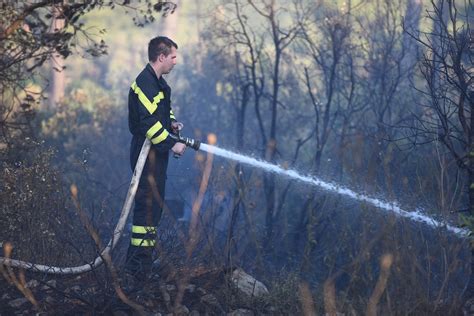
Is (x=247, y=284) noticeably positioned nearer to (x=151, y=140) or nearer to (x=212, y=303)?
(x=212, y=303)

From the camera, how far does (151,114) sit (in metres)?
5.51

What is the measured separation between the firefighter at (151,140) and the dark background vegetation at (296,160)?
0.83ft

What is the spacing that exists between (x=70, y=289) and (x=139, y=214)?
926 mm

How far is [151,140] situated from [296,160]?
4.19 m

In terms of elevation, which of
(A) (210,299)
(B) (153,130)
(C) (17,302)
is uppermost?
(B) (153,130)

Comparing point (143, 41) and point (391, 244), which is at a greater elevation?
point (143, 41)

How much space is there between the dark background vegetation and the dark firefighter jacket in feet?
1.50

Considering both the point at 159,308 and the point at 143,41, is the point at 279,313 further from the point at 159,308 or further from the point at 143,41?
the point at 143,41

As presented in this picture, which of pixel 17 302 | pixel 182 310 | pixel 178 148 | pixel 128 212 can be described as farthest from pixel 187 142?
pixel 17 302

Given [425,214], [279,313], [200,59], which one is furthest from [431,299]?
[200,59]

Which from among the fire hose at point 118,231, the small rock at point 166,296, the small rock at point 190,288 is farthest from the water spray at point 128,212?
the small rock at point 190,288

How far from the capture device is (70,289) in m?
5.03

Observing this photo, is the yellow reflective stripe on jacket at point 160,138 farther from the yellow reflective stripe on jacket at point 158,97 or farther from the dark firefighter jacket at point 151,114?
the yellow reflective stripe on jacket at point 158,97

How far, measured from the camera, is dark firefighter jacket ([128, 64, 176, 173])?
5.48 meters
